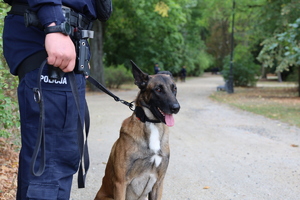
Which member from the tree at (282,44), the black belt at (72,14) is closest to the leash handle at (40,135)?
the black belt at (72,14)

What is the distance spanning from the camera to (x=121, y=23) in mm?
27734

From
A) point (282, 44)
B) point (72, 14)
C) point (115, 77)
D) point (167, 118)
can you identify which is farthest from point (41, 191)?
point (115, 77)

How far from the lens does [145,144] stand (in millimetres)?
3688

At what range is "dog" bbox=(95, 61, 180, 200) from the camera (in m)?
3.63

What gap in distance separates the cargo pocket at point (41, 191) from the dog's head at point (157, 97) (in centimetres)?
159

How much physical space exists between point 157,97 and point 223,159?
11.8 feet

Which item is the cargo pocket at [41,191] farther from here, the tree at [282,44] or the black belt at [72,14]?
the tree at [282,44]

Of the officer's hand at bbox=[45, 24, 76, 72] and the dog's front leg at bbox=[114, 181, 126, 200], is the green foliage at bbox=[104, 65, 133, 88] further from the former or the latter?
the officer's hand at bbox=[45, 24, 76, 72]

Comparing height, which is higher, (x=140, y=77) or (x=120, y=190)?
(x=140, y=77)

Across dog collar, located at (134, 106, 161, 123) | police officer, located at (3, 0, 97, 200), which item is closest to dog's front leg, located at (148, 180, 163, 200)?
dog collar, located at (134, 106, 161, 123)

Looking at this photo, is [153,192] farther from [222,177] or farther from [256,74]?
[256,74]

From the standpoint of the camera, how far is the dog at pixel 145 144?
3.63m

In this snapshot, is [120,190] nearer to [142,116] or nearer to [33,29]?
[142,116]

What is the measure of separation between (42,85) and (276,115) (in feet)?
38.9
